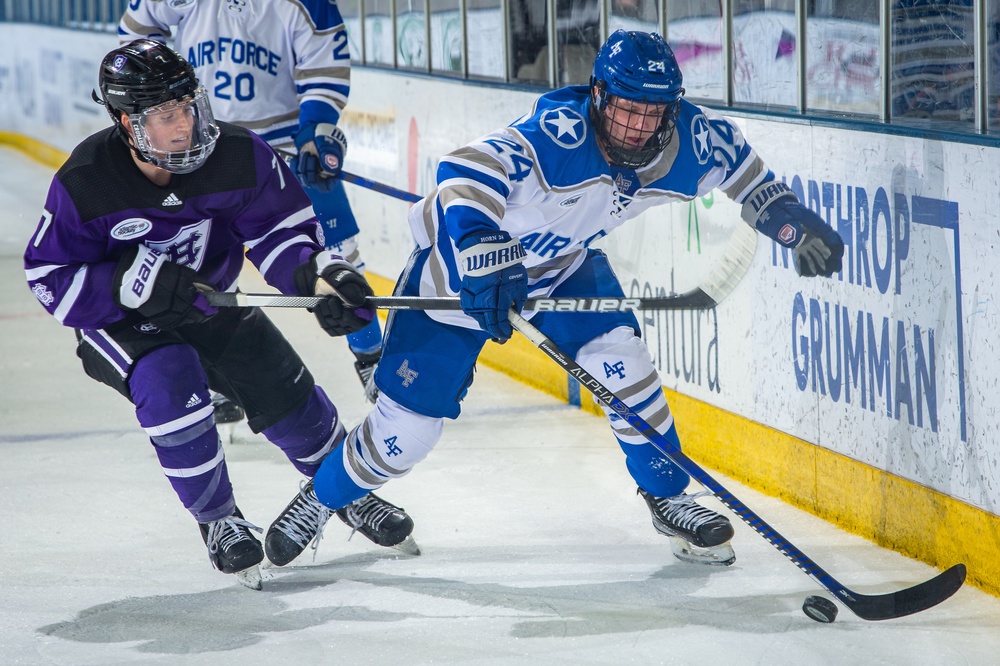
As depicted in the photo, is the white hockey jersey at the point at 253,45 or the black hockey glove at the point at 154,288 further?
the white hockey jersey at the point at 253,45

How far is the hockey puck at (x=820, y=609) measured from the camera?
2412 mm

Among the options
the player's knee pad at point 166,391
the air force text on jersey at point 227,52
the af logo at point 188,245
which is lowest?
the player's knee pad at point 166,391

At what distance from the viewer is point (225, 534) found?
8.79 ft

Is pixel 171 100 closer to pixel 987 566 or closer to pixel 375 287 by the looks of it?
pixel 987 566

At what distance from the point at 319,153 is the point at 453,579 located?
158 cm

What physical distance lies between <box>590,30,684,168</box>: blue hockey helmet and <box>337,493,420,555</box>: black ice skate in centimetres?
92

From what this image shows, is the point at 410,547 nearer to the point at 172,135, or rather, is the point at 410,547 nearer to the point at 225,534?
the point at 225,534

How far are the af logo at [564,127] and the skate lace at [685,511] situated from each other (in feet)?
2.51

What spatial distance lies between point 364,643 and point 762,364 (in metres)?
1.35

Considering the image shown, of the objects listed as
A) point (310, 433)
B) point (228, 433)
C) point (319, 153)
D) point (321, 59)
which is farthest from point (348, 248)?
point (310, 433)

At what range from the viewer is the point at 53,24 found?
10.7 meters

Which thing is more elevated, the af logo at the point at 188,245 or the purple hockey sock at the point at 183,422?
the af logo at the point at 188,245

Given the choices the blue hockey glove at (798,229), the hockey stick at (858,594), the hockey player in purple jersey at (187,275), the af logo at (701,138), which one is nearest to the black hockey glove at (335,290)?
the hockey player in purple jersey at (187,275)

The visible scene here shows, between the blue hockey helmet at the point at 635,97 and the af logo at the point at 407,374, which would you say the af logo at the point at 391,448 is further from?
the blue hockey helmet at the point at 635,97
